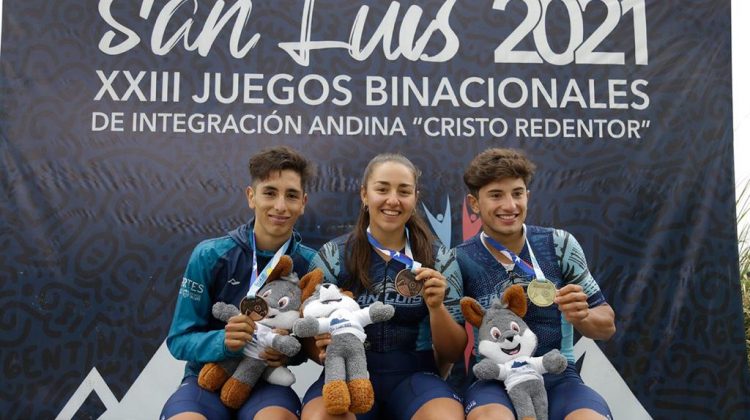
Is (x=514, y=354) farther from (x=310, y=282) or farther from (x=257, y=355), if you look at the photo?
→ (x=257, y=355)

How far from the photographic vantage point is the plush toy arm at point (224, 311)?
7.93 ft

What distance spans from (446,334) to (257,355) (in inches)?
27.5

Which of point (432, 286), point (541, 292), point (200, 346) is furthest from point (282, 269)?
point (541, 292)

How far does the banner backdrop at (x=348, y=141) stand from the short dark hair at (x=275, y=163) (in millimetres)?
671

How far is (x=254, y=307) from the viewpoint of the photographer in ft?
7.83

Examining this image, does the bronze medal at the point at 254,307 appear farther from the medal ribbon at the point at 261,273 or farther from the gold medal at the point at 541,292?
the gold medal at the point at 541,292

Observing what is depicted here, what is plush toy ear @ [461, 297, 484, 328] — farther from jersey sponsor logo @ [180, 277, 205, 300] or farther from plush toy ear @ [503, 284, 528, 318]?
jersey sponsor logo @ [180, 277, 205, 300]

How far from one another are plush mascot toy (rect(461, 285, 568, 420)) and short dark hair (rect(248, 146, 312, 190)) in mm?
861

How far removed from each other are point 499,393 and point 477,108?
1.59m

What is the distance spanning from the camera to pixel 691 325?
331 centimetres

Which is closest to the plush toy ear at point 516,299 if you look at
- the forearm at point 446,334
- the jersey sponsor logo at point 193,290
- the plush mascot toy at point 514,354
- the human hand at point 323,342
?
the plush mascot toy at point 514,354

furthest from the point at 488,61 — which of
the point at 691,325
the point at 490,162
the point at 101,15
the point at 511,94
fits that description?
the point at 101,15

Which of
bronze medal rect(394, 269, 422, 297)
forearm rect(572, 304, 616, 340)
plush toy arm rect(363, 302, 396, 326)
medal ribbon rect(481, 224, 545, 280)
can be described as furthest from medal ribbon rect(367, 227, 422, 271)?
forearm rect(572, 304, 616, 340)

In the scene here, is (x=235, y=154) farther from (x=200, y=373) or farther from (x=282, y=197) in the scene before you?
(x=200, y=373)
